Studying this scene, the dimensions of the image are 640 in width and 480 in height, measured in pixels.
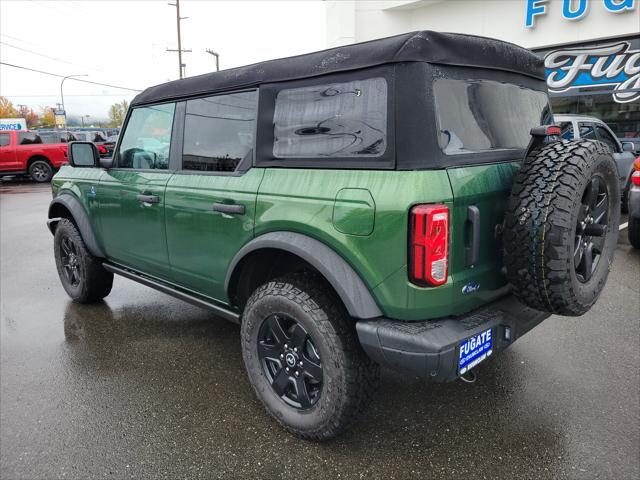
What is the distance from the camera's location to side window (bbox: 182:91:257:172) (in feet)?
9.32

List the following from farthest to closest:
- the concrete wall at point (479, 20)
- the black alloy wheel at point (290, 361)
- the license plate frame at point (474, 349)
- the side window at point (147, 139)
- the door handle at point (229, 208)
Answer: the concrete wall at point (479, 20), the side window at point (147, 139), the door handle at point (229, 208), the black alloy wheel at point (290, 361), the license plate frame at point (474, 349)

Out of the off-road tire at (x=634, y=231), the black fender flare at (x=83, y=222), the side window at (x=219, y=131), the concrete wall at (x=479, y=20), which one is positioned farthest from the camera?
the concrete wall at (x=479, y=20)

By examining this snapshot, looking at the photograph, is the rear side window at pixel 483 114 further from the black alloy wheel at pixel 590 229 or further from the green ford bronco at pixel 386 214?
the black alloy wheel at pixel 590 229

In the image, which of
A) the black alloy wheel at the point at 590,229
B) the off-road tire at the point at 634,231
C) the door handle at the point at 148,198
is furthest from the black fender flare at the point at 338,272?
the off-road tire at the point at 634,231

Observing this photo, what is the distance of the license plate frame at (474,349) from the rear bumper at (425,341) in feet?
0.06

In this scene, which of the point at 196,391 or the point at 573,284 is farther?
the point at 196,391

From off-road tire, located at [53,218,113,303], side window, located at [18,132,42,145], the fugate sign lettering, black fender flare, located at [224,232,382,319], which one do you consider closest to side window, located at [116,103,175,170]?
off-road tire, located at [53,218,113,303]

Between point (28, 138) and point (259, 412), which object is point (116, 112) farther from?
point (259, 412)

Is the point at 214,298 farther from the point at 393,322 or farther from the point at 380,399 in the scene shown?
the point at 393,322

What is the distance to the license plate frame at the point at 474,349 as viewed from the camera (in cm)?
212

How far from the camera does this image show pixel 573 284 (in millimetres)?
2158

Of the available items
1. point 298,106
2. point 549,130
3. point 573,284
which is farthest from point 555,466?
point 298,106

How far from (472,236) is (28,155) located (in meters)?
18.5

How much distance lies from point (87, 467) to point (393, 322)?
1.67 meters
